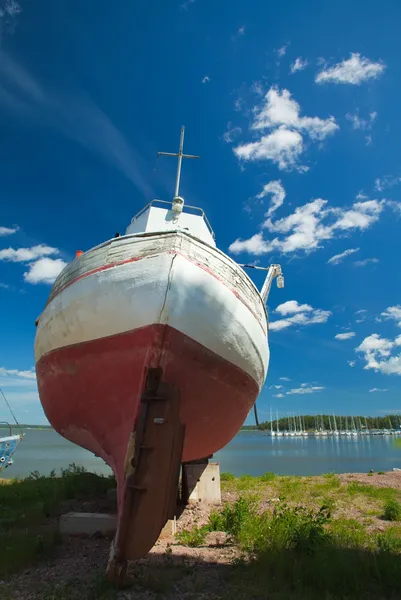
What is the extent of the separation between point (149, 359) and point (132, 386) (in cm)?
40

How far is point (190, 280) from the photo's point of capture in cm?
499

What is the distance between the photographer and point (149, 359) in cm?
462

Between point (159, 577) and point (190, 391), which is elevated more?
point (190, 391)

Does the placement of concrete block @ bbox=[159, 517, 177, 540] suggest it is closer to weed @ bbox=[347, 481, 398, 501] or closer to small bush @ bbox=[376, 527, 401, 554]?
small bush @ bbox=[376, 527, 401, 554]

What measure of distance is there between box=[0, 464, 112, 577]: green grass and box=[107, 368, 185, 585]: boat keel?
5.13ft

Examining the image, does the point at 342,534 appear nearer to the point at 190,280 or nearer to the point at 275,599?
the point at 275,599

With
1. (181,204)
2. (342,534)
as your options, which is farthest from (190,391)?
(181,204)

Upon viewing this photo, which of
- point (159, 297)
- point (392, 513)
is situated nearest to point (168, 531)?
point (159, 297)

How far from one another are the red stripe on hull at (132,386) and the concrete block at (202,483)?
319 cm

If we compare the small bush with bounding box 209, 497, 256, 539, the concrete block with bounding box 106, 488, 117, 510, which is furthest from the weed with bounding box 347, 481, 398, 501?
the concrete block with bounding box 106, 488, 117, 510

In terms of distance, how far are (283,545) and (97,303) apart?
3.95m

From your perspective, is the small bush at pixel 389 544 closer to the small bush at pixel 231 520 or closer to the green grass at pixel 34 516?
the small bush at pixel 231 520

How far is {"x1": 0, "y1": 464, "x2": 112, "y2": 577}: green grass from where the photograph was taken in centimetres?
507

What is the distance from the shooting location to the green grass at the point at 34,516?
5.07m
